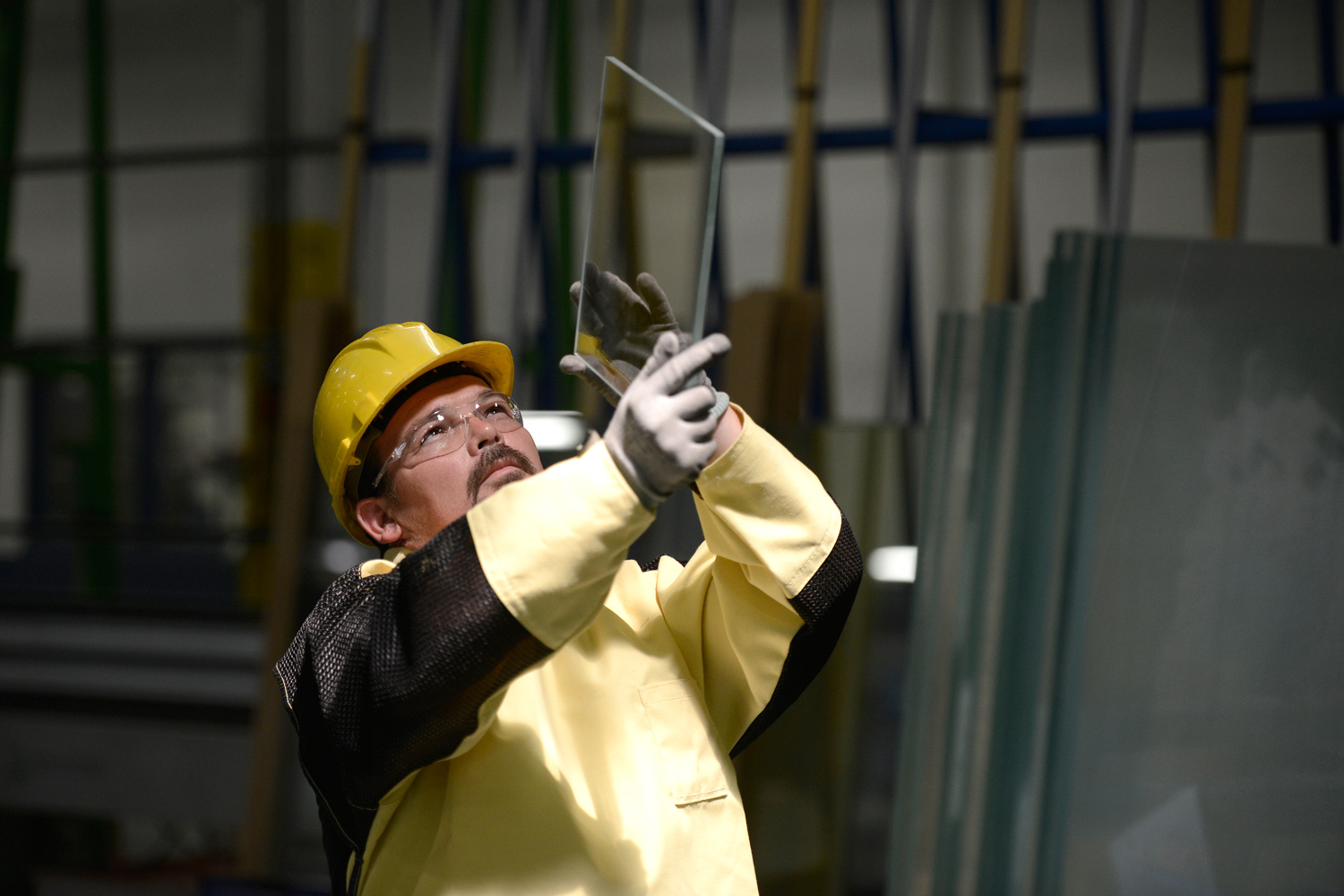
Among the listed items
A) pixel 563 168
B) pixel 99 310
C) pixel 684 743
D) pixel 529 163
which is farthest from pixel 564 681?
pixel 99 310

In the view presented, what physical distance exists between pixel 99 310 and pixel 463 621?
611cm

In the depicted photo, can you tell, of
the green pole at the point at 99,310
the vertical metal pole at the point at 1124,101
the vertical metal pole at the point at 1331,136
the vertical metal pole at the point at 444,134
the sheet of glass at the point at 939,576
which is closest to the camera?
the sheet of glass at the point at 939,576

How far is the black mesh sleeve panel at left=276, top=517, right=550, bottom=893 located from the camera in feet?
3.11

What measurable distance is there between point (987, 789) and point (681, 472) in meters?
1.37

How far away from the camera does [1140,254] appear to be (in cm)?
188

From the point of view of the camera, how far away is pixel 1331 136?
3400 mm

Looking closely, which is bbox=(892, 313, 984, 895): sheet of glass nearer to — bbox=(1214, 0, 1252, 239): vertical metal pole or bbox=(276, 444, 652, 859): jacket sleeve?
bbox=(1214, 0, 1252, 239): vertical metal pole

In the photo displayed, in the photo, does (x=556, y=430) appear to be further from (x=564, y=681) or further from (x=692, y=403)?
(x=692, y=403)

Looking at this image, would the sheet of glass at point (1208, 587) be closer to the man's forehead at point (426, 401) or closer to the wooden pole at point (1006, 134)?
the wooden pole at point (1006, 134)

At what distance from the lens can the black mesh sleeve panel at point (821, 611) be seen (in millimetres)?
1165

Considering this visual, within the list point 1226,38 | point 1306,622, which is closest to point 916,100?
point 1226,38

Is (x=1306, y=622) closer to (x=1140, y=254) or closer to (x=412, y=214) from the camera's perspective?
(x=1140, y=254)

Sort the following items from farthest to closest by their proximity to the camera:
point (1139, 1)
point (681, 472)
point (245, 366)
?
point (245, 366), point (1139, 1), point (681, 472)

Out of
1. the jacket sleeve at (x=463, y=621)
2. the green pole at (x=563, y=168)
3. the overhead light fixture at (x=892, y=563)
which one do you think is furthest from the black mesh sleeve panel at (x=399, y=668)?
the green pole at (x=563, y=168)
